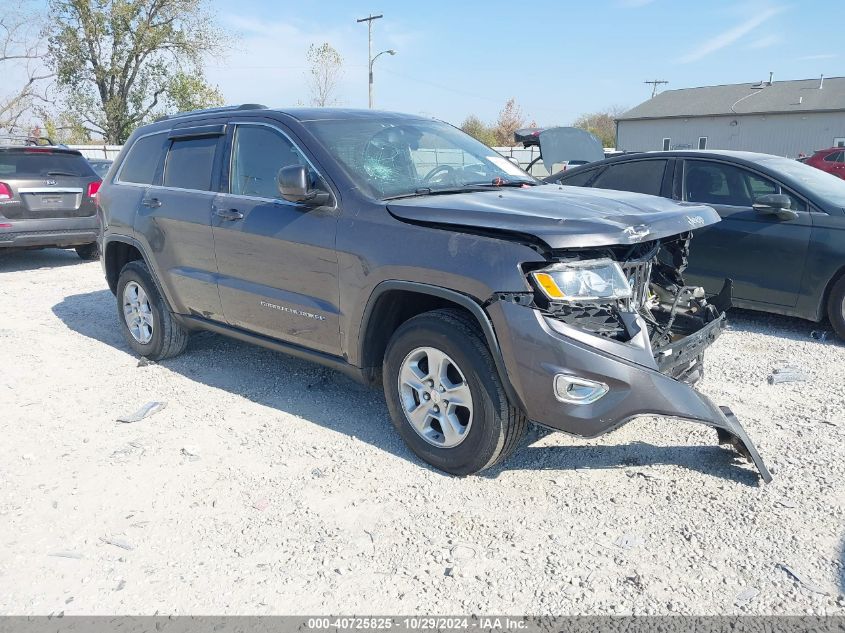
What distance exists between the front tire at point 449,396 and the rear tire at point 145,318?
8.18 feet

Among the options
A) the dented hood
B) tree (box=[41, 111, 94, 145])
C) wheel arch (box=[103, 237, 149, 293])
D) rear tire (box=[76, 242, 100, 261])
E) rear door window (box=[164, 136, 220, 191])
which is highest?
tree (box=[41, 111, 94, 145])

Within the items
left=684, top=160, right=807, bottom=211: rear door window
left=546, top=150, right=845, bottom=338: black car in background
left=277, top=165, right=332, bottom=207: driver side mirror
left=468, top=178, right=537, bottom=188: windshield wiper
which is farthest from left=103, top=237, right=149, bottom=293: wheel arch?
left=684, top=160, right=807, bottom=211: rear door window

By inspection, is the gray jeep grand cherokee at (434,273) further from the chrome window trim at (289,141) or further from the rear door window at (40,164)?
the rear door window at (40,164)

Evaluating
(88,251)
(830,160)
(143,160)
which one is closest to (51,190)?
(88,251)

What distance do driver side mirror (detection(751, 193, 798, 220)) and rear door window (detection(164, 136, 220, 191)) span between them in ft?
14.9

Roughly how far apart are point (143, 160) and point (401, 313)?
3.01 meters

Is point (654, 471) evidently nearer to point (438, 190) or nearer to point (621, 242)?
point (621, 242)

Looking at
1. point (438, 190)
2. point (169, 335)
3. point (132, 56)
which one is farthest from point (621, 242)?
point (132, 56)

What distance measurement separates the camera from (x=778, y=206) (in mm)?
5645

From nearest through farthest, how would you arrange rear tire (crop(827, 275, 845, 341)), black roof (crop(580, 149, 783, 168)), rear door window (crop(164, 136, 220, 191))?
rear door window (crop(164, 136, 220, 191)) → rear tire (crop(827, 275, 845, 341)) → black roof (crop(580, 149, 783, 168))

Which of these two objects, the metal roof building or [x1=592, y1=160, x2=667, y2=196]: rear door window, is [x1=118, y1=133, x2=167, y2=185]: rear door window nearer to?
[x1=592, y1=160, x2=667, y2=196]: rear door window

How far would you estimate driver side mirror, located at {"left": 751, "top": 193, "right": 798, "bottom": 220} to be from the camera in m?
5.64

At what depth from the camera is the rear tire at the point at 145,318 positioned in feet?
17.3

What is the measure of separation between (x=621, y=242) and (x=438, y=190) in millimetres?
1276
